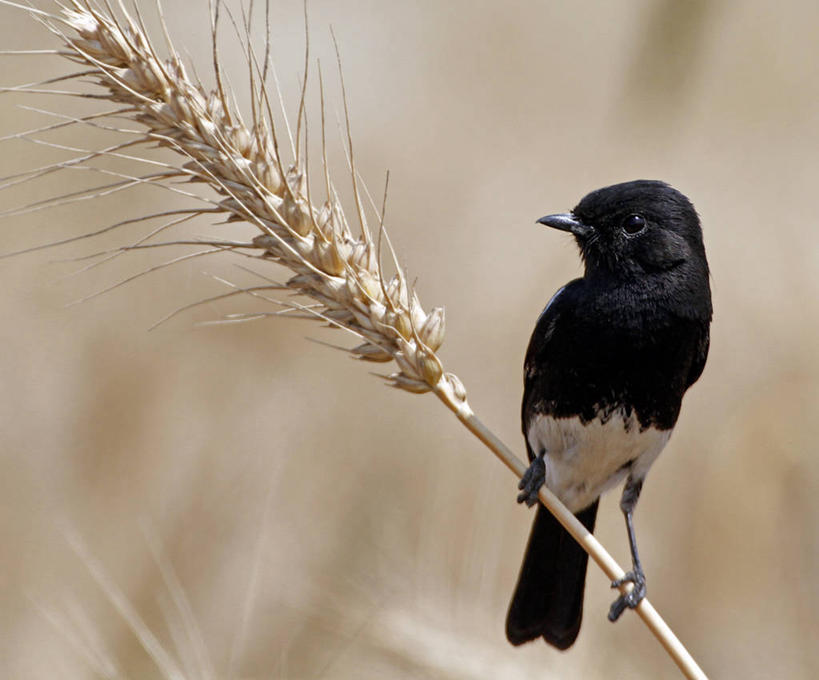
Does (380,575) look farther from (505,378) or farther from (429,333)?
(505,378)

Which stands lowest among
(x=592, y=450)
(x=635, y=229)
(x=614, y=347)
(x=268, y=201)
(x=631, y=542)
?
(x=631, y=542)

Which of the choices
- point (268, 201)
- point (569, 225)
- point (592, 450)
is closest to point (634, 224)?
point (569, 225)

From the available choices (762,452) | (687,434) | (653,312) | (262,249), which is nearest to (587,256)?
(653,312)

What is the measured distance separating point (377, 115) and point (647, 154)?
137 centimetres

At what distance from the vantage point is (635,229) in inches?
144

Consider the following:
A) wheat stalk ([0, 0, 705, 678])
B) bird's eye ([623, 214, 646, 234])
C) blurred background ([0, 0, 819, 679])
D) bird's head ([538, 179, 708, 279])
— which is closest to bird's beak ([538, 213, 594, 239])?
bird's head ([538, 179, 708, 279])

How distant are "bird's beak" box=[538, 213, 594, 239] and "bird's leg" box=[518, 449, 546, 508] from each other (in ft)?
2.74

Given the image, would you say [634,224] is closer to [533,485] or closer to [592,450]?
[592,450]

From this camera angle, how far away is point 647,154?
4.46 m

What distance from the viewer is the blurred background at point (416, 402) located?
321 centimetres

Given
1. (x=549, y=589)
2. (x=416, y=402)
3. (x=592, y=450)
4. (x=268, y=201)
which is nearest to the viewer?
(x=268, y=201)

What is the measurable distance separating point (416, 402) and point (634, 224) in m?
1.38

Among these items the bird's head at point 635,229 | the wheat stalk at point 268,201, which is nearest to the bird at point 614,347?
the bird's head at point 635,229

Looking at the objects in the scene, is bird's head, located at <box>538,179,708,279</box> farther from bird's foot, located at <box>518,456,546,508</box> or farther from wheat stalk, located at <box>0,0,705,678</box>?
wheat stalk, located at <box>0,0,705,678</box>
